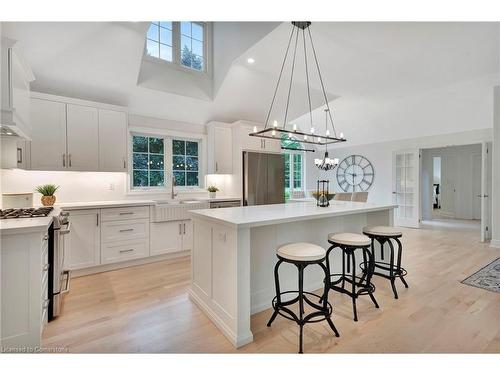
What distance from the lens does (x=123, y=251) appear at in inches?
134

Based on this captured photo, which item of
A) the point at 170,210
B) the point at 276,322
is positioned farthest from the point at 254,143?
the point at 276,322

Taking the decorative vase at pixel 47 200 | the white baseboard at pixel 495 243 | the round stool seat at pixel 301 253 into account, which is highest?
the decorative vase at pixel 47 200

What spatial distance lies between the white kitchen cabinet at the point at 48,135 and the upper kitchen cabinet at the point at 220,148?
88.7 inches

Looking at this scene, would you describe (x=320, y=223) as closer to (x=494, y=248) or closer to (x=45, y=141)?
(x=45, y=141)

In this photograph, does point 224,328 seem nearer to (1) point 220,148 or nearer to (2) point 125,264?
(2) point 125,264

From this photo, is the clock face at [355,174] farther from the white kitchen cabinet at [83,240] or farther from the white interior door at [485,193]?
the white kitchen cabinet at [83,240]

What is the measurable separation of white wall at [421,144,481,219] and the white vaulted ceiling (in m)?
3.51

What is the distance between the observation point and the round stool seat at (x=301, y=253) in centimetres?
177

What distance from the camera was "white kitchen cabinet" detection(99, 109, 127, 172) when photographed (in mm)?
3539

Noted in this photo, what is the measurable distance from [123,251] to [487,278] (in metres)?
4.64

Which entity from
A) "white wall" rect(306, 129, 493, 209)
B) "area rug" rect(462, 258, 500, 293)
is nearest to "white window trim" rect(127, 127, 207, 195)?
"area rug" rect(462, 258, 500, 293)

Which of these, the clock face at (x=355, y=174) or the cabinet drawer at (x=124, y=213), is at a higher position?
the clock face at (x=355, y=174)

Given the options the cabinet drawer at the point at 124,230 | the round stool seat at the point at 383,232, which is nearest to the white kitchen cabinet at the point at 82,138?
the cabinet drawer at the point at 124,230

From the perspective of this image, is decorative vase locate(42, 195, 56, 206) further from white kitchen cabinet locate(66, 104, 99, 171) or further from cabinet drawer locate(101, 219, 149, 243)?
cabinet drawer locate(101, 219, 149, 243)
